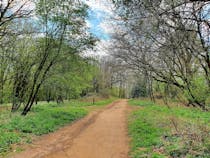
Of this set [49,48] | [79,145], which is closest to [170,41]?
[79,145]

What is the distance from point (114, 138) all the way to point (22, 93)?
42.0 ft

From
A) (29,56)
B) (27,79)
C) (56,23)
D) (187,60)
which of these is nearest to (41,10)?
(56,23)

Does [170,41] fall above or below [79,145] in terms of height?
above

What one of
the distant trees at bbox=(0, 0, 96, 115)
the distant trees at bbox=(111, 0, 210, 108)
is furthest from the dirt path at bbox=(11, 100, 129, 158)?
the distant trees at bbox=(0, 0, 96, 115)

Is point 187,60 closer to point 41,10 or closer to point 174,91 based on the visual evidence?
point 174,91

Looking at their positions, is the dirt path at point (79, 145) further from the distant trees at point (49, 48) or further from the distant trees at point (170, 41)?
the distant trees at point (49, 48)

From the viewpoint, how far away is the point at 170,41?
8.90 metres

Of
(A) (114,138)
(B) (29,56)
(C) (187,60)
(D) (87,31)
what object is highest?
(D) (87,31)

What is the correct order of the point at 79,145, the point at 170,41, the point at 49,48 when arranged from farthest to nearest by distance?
the point at 49,48 → the point at 79,145 → the point at 170,41

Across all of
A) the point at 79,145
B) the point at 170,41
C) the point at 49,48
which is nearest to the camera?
the point at 170,41

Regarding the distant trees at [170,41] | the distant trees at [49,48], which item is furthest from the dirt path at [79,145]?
the distant trees at [49,48]

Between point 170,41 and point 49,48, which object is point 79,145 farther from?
point 49,48

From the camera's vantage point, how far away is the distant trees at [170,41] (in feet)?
21.0

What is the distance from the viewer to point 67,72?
19.8 metres
